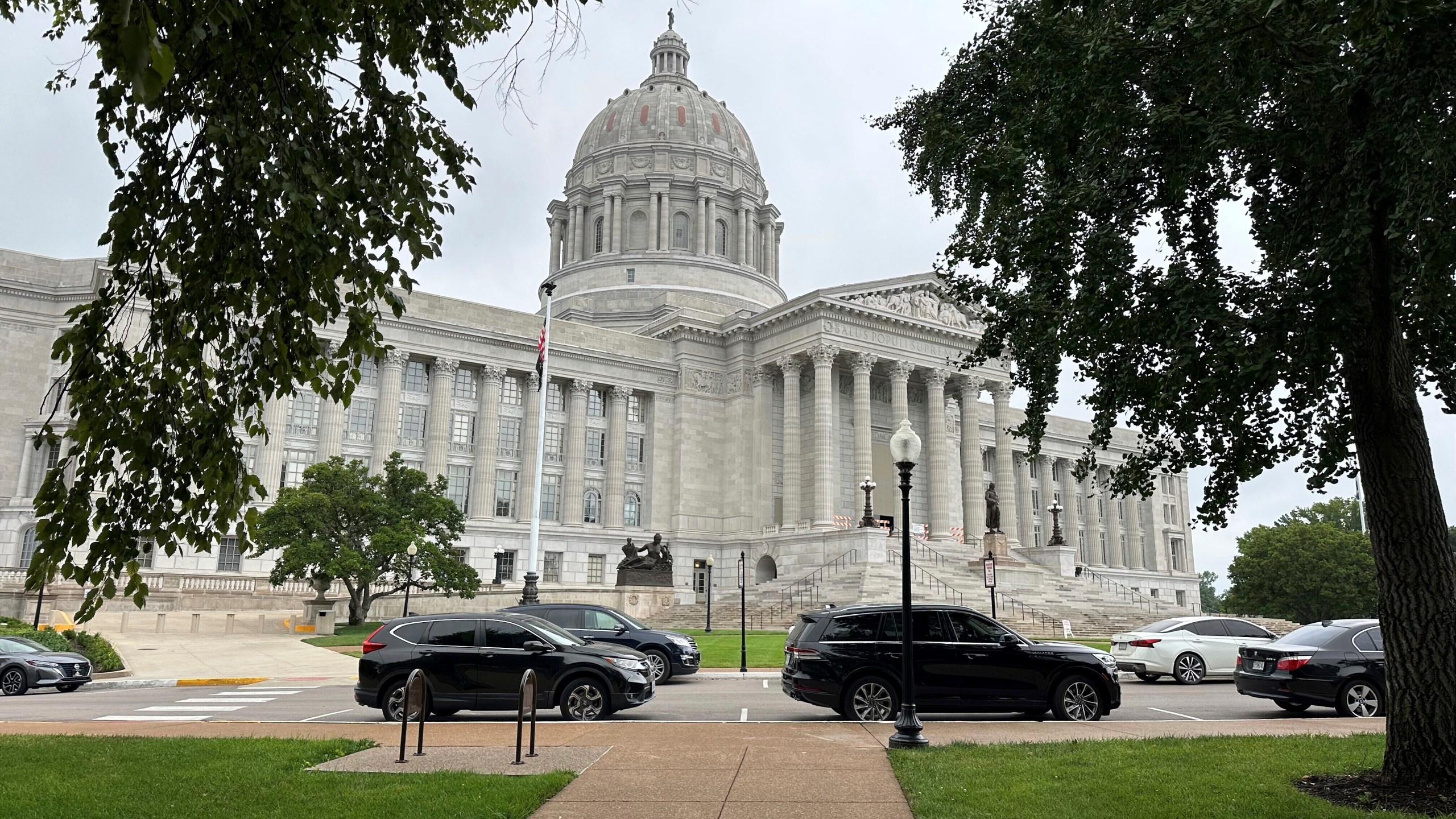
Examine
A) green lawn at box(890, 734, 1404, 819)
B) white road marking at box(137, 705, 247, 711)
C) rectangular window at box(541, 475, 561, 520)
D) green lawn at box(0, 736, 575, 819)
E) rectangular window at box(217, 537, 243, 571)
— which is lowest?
white road marking at box(137, 705, 247, 711)

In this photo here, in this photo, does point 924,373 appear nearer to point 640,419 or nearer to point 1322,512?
point 640,419

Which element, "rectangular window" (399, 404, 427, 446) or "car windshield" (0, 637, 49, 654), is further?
"rectangular window" (399, 404, 427, 446)

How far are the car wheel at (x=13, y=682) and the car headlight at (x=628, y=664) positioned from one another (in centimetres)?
1499

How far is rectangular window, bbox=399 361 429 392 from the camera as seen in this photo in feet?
199

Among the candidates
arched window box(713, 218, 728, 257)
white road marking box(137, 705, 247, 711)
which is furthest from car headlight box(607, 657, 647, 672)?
arched window box(713, 218, 728, 257)

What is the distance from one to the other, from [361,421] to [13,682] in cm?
3711

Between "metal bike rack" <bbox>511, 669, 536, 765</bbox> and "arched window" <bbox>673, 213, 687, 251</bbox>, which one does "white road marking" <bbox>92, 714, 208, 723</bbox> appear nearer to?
"metal bike rack" <bbox>511, 669, 536, 765</bbox>

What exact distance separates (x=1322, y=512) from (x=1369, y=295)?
121 meters

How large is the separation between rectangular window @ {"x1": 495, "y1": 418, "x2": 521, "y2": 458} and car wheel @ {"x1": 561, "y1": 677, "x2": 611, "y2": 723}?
47.6m

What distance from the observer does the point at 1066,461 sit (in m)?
91.1

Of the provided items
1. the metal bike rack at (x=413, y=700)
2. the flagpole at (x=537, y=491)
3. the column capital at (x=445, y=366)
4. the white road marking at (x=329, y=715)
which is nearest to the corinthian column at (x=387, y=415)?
the column capital at (x=445, y=366)

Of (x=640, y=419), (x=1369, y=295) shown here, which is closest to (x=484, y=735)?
(x=1369, y=295)

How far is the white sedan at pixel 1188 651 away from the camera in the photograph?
941 inches

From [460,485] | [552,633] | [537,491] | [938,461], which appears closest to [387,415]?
[460,485]
